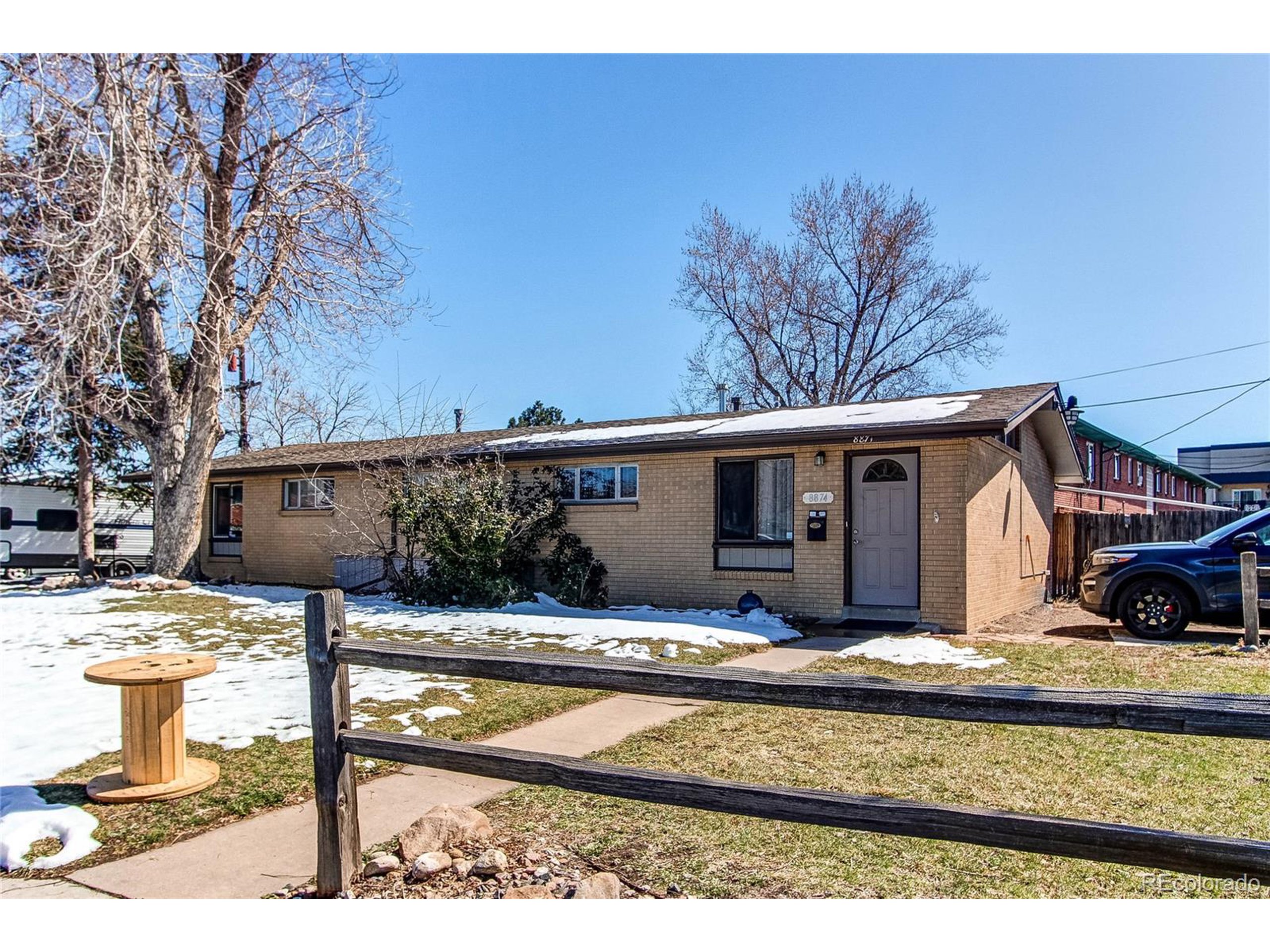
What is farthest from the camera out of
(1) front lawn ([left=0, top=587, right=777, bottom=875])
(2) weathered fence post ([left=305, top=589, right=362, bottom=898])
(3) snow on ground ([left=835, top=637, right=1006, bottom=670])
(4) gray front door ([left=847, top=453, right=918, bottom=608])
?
(4) gray front door ([left=847, top=453, right=918, bottom=608])

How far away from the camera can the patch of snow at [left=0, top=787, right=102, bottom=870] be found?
3.69 metres

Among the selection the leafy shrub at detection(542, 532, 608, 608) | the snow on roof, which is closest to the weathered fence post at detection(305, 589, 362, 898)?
the snow on roof

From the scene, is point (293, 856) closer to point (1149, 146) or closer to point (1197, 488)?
point (1149, 146)

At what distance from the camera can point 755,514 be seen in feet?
43.3

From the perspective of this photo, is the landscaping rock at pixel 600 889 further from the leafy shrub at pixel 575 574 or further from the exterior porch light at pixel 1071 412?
the exterior porch light at pixel 1071 412

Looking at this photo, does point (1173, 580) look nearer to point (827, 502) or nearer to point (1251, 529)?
point (1251, 529)

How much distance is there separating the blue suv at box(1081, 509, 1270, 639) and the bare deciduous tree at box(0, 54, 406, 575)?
35.3ft

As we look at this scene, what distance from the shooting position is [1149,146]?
10.7 m

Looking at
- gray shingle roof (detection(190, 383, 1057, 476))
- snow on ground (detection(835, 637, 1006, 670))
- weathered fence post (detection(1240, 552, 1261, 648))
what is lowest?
snow on ground (detection(835, 637, 1006, 670))

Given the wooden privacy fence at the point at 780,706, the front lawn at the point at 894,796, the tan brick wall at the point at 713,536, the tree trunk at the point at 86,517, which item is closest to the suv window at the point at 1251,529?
the tan brick wall at the point at 713,536

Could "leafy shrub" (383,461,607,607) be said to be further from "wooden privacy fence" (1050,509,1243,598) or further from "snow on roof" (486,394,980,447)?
"wooden privacy fence" (1050,509,1243,598)

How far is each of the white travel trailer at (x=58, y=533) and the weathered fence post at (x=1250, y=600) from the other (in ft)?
81.4

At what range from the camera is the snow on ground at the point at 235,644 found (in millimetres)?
5832
